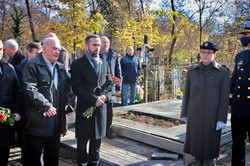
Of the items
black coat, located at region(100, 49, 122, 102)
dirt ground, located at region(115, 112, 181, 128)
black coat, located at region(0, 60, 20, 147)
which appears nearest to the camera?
black coat, located at region(0, 60, 20, 147)

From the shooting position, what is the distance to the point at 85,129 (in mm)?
3785

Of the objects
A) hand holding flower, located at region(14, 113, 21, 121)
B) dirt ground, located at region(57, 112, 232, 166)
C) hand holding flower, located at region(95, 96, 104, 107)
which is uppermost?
hand holding flower, located at region(95, 96, 104, 107)

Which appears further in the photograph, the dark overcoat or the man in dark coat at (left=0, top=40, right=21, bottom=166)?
the dark overcoat

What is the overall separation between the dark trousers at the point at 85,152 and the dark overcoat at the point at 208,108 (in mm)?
1415

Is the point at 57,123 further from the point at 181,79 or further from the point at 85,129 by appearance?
the point at 181,79

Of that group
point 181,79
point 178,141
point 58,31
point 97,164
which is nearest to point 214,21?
point 181,79

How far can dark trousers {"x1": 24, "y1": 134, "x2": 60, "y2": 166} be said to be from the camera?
10.7ft

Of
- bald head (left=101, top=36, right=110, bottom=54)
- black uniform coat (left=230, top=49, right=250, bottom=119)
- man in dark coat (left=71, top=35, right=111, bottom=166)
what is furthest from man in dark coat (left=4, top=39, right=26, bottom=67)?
black uniform coat (left=230, top=49, right=250, bottom=119)

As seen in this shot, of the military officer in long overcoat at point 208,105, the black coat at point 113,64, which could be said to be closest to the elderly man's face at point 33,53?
the black coat at point 113,64

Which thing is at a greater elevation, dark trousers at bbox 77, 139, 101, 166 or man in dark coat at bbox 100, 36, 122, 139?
man in dark coat at bbox 100, 36, 122, 139

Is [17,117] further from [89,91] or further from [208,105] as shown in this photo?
[208,105]

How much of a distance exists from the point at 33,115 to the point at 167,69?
304 inches

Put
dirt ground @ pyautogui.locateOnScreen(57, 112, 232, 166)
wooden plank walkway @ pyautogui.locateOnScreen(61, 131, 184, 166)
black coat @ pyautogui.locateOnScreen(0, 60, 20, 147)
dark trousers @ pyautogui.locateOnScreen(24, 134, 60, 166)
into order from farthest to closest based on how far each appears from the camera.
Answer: dirt ground @ pyautogui.locateOnScreen(57, 112, 232, 166) < wooden plank walkway @ pyautogui.locateOnScreen(61, 131, 184, 166) < dark trousers @ pyautogui.locateOnScreen(24, 134, 60, 166) < black coat @ pyautogui.locateOnScreen(0, 60, 20, 147)

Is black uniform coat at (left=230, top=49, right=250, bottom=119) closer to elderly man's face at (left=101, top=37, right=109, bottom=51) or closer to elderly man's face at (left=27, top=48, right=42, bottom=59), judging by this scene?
elderly man's face at (left=101, top=37, right=109, bottom=51)
